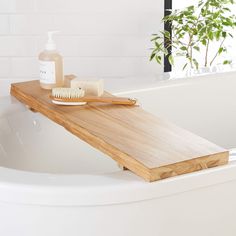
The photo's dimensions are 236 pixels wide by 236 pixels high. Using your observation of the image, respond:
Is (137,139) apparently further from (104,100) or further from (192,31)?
(192,31)

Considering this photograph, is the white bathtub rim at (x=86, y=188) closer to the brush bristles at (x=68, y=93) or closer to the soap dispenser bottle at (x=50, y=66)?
the brush bristles at (x=68, y=93)

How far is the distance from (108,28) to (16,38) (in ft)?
1.56

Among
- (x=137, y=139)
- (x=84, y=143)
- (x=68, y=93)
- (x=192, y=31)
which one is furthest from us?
(x=192, y=31)

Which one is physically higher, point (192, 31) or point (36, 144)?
point (192, 31)

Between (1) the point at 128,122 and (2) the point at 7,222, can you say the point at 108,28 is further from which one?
(2) the point at 7,222

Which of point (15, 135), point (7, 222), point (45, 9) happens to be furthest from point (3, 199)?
point (45, 9)

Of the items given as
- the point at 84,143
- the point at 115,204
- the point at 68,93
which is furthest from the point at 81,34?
the point at 115,204

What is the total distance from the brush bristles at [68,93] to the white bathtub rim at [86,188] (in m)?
0.54

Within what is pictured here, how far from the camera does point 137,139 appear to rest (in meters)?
1.80

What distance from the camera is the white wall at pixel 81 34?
3430 mm

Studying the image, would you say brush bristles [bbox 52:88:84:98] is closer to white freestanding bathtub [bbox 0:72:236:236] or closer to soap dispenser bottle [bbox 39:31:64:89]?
soap dispenser bottle [bbox 39:31:64:89]

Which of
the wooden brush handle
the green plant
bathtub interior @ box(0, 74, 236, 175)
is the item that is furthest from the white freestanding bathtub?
the green plant

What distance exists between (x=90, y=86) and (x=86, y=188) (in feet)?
2.33

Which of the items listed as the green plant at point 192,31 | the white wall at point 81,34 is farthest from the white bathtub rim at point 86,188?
the white wall at point 81,34
